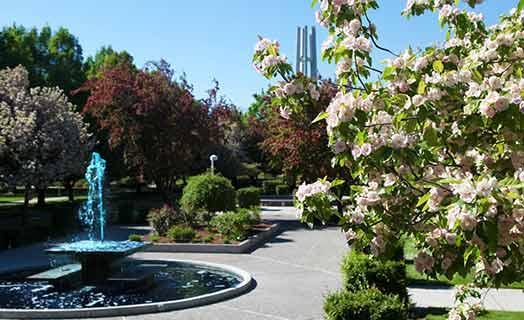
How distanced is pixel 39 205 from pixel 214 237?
15584 millimetres

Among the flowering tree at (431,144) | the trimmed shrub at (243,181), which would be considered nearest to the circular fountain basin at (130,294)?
the flowering tree at (431,144)

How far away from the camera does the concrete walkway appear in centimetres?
→ 1013

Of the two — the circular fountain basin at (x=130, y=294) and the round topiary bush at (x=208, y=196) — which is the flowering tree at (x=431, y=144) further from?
the round topiary bush at (x=208, y=196)

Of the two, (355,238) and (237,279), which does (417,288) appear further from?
(355,238)

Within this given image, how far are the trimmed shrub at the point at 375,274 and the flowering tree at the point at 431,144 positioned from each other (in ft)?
13.3

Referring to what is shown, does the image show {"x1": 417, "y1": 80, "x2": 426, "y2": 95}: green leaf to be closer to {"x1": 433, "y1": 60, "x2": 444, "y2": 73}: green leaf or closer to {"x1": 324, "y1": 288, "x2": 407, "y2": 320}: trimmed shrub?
{"x1": 433, "y1": 60, "x2": 444, "y2": 73}: green leaf

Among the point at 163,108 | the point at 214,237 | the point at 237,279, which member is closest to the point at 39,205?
the point at 163,108

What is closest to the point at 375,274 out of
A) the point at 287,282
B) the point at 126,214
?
the point at 287,282

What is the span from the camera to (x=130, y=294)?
11789 mm

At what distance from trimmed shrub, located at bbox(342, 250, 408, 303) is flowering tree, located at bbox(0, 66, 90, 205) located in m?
14.3

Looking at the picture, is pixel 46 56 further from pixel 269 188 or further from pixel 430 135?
pixel 430 135

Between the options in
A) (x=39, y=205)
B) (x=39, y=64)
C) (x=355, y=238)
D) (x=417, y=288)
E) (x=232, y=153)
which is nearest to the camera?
(x=355, y=238)

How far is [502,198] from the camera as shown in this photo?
3.31m

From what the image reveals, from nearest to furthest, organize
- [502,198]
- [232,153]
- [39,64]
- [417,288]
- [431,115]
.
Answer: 1. [502,198]
2. [431,115]
3. [417,288]
4. [39,64]
5. [232,153]
